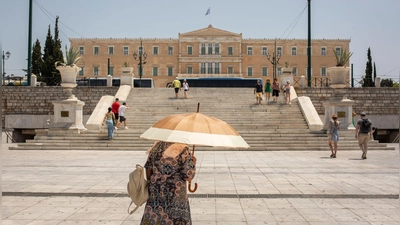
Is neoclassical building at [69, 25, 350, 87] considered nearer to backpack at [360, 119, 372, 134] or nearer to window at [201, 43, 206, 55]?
window at [201, 43, 206, 55]

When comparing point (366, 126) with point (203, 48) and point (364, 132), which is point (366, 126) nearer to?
point (364, 132)

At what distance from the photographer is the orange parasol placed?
402 cm

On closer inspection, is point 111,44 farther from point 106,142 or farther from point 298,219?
point 298,219

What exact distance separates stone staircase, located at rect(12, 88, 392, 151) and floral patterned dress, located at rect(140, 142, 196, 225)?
13.7 metres

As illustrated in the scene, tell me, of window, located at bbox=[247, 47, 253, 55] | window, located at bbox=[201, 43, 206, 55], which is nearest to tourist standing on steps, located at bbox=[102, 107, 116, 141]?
window, located at bbox=[201, 43, 206, 55]

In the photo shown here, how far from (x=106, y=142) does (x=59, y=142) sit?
6.67ft

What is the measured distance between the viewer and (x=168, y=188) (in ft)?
13.6

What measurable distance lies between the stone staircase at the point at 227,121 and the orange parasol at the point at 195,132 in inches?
538

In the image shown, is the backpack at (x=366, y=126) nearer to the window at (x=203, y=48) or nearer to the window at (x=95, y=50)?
the window at (x=203, y=48)

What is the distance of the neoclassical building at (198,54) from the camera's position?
257 ft

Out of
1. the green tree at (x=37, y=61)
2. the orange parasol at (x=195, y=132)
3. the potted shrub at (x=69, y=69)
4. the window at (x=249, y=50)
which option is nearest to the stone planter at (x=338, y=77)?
the potted shrub at (x=69, y=69)

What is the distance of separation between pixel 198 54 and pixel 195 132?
248 feet

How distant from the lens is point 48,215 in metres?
6.30

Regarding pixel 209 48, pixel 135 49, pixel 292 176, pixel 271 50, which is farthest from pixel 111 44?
pixel 292 176
